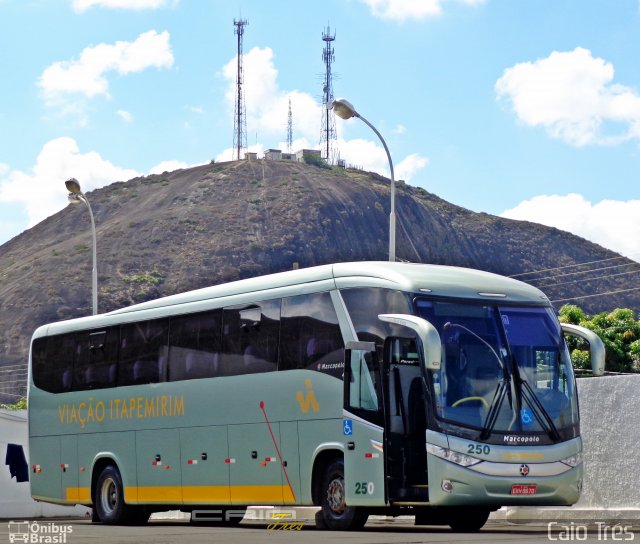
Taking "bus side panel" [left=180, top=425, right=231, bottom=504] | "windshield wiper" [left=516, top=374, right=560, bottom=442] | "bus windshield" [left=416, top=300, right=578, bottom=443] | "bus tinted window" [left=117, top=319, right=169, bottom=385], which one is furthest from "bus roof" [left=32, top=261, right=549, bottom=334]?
"bus tinted window" [left=117, top=319, right=169, bottom=385]

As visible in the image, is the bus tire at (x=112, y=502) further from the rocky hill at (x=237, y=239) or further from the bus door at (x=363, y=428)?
the rocky hill at (x=237, y=239)

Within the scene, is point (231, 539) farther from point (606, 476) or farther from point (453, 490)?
point (606, 476)

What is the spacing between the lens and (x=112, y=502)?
23562 millimetres

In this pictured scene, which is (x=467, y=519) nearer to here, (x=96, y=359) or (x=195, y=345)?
(x=195, y=345)

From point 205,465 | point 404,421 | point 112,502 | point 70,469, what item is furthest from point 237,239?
point 404,421

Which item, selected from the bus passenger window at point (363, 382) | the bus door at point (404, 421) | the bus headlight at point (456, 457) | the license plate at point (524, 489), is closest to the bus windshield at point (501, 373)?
the bus headlight at point (456, 457)

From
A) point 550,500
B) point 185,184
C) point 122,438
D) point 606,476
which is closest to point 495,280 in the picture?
point 550,500

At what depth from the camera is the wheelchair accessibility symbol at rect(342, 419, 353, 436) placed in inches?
690

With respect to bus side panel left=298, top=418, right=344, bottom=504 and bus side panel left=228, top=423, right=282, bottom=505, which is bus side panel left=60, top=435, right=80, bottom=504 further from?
bus side panel left=298, top=418, right=344, bottom=504

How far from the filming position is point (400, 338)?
1680 cm

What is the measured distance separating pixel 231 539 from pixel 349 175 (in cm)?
16364

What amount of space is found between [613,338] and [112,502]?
1056 inches

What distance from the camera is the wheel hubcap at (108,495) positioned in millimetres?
23562

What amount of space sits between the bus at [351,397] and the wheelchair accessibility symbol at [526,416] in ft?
0.07
